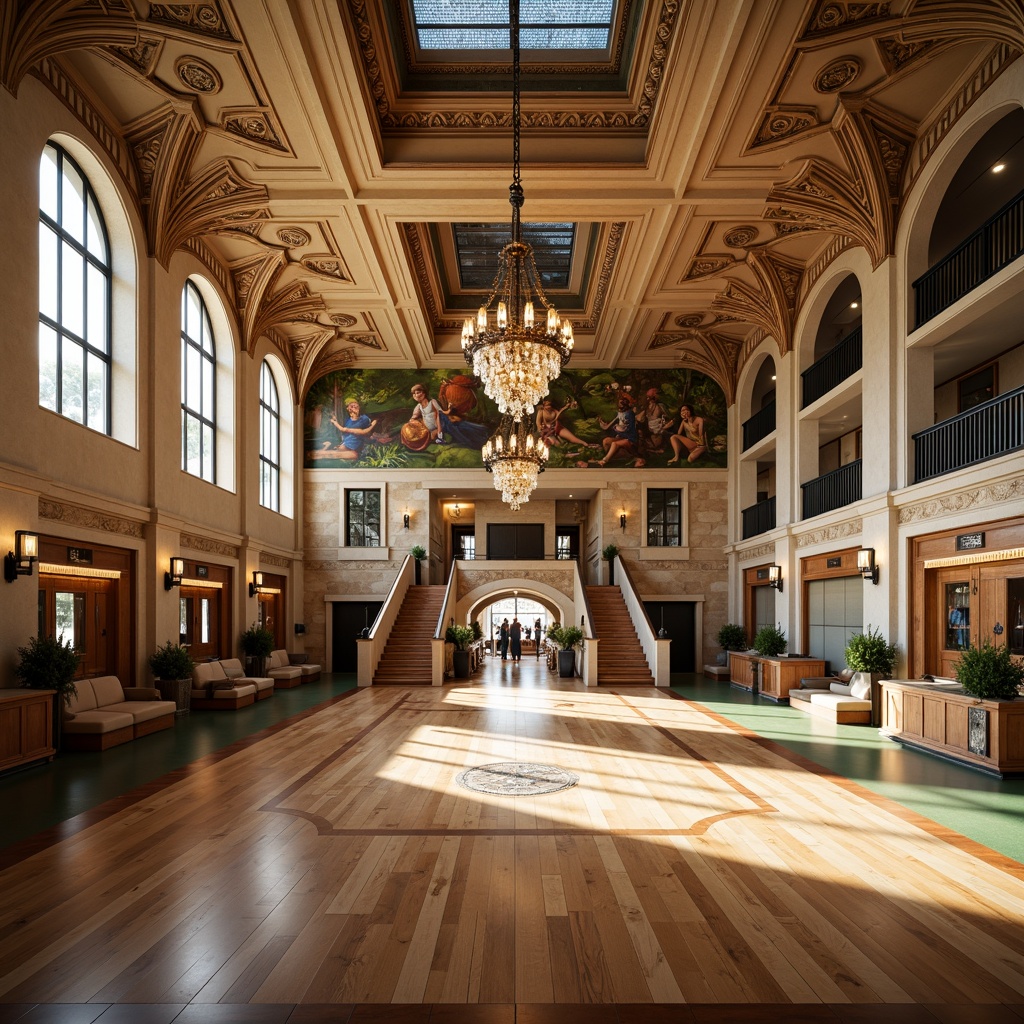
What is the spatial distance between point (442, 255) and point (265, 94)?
7131 millimetres

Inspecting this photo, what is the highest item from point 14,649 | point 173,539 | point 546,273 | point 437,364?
point 546,273

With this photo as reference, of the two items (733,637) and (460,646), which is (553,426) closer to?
(460,646)

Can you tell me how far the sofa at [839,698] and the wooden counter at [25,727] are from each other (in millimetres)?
10735

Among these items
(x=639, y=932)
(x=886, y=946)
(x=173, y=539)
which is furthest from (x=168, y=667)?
(x=886, y=946)

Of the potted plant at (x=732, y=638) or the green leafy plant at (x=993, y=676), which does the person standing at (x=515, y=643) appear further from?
the green leafy plant at (x=993, y=676)

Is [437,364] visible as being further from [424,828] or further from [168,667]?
[424,828]

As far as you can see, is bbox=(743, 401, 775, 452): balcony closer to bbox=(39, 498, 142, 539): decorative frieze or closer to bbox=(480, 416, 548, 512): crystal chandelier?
bbox=(480, 416, 548, 512): crystal chandelier

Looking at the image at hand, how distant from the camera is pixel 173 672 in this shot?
40.4 feet

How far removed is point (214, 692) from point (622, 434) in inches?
517

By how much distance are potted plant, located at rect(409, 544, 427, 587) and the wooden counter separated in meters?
13.3

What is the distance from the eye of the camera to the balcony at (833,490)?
13.9 m

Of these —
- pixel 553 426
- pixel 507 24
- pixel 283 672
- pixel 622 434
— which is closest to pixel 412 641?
pixel 283 672

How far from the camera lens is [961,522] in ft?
33.7

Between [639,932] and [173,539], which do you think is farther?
[173,539]
